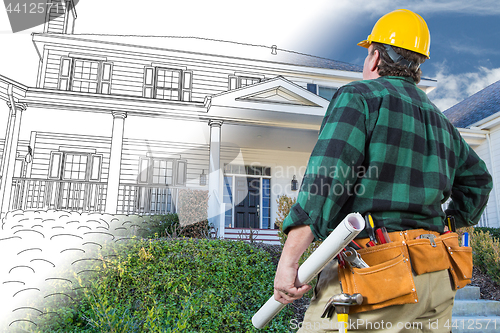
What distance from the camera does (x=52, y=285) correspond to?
376 centimetres

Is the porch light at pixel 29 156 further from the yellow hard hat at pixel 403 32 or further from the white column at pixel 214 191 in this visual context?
the yellow hard hat at pixel 403 32

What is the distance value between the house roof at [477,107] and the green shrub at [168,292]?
1111 cm

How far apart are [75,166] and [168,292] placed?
8.52m

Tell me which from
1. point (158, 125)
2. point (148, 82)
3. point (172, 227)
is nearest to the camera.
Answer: point (172, 227)

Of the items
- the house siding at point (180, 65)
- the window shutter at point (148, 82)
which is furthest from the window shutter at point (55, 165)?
the window shutter at point (148, 82)

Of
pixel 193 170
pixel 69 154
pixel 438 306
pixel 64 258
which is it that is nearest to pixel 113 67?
pixel 69 154

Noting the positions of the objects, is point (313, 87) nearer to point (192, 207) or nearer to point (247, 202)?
point (247, 202)

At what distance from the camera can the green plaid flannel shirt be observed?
124 cm

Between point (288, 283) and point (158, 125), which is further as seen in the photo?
point (158, 125)

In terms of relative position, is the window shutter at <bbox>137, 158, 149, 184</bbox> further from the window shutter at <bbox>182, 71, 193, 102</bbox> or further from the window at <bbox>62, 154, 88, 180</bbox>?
the window shutter at <bbox>182, 71, 193, 102</bbox>

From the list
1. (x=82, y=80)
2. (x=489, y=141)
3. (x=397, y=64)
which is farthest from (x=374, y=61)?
(x=82, y=80)

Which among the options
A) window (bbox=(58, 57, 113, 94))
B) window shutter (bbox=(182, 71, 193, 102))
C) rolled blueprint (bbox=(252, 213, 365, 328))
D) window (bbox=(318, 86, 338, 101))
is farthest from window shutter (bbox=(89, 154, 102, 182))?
rolled blueprint (bbox=(252, 213, 365, 328))

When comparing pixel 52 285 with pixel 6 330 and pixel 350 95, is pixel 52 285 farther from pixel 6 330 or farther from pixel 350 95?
pixel 350 95

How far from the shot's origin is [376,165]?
1322mm
